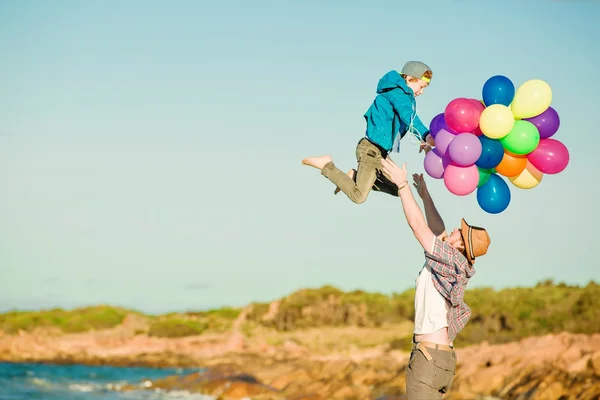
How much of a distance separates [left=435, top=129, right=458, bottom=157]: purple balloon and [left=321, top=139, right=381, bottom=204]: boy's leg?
1.24ft

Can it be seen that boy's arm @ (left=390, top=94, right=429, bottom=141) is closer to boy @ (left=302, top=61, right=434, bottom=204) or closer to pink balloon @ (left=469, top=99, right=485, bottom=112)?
boy @ (left=302, top=61, right=434, bottom=204)

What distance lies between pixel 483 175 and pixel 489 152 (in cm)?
22

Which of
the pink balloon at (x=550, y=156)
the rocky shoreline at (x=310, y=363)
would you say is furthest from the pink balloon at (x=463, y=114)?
the rocky shoreline at (x=310, y=363)

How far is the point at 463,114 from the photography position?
16.1 feet

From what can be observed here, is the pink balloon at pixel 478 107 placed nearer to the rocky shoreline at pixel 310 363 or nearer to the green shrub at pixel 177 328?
the rocky shoreline at pixel 310 363

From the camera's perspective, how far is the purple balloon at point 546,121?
5105mm

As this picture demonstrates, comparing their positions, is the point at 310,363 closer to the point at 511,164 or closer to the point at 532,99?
the point at 511,164

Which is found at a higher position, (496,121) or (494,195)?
(496,121)

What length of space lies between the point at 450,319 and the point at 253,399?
18.6m

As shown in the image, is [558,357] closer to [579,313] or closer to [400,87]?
[579,313]

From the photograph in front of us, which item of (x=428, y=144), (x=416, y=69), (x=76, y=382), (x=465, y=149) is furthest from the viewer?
(x=76, y=382)

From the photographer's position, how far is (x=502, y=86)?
500cm

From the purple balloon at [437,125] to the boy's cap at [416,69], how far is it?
25cm

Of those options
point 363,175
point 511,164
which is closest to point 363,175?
point 363,175
